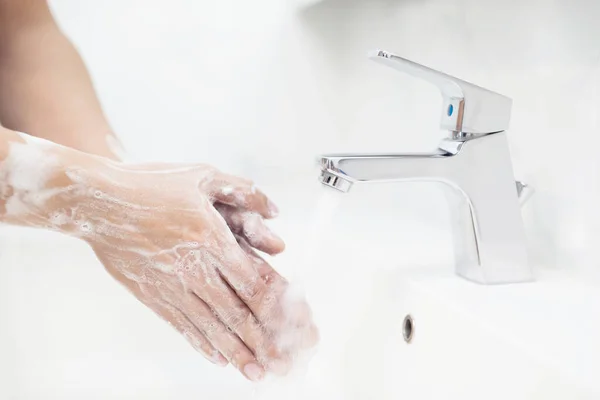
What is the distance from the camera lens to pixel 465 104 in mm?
572

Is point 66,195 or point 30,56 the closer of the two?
point 66,195

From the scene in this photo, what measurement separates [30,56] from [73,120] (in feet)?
0.41

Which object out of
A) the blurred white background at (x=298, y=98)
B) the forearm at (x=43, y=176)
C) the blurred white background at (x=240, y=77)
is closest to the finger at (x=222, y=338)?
the forearm at (x=43, y=176)

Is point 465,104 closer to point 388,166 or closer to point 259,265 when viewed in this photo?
point 388,166

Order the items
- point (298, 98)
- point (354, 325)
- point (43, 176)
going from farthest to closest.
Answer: point (298, 98) < point (354, 325) < point (43, 176)

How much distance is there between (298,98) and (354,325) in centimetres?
58

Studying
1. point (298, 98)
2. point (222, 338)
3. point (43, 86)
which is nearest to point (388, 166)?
point (222, 338)

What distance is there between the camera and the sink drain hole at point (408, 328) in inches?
23.7

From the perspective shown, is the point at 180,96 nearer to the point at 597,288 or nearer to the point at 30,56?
the point at 30,56

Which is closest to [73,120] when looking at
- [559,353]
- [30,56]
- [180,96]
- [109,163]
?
[30,56]

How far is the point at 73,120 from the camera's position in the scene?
78cm

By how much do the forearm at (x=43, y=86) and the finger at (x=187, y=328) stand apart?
25 cm

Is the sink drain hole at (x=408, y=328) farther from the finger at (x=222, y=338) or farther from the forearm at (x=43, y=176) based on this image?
the forearm at (x=43, y=176)

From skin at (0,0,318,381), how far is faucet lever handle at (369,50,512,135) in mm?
186
